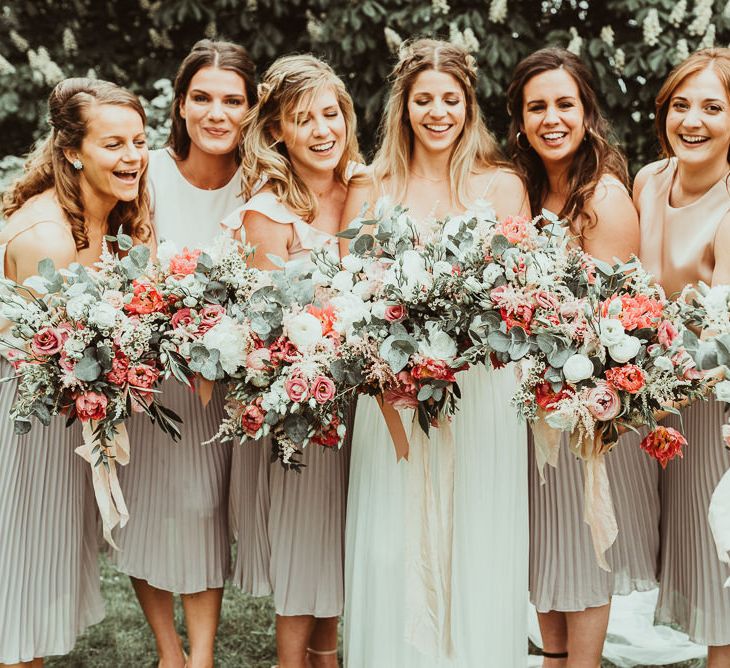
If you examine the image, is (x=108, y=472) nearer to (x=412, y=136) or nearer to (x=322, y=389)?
(x=322, y=389)

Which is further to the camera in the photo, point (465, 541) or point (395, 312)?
point (465, 541)

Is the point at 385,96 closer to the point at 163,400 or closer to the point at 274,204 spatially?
the point at 274,204

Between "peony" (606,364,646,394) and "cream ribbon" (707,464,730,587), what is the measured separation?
45 centimetres

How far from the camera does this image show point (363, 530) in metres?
3.46

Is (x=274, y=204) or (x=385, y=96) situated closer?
(x=274, y=204)

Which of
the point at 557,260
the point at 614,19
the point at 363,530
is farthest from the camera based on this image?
the point at 614,19

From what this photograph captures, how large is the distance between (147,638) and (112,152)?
260 centimetres

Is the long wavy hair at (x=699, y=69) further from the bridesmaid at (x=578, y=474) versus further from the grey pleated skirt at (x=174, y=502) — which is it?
the grey pleated skirt at (x=174, y=502)

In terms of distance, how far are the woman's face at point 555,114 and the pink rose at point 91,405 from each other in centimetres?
193

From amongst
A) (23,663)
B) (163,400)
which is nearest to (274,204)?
(163,400)

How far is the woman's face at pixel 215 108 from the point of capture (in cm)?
400

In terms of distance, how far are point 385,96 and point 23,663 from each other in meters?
3.78

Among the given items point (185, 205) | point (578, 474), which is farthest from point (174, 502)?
point (578, 474)

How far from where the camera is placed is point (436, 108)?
3.77 m
